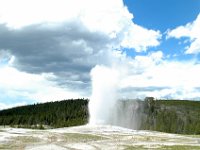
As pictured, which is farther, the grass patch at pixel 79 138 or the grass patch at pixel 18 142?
the grass patch at pixel 79 138

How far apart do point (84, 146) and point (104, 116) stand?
6727 cm

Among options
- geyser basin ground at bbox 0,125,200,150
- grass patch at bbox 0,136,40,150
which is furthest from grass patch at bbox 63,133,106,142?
grass patch at bbox 0,136,40,150

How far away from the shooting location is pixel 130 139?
8000cm

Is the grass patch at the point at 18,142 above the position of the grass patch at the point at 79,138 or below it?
below

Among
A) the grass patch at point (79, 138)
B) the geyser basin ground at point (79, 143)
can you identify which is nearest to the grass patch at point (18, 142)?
the geyser basin ground at point (79, 143)

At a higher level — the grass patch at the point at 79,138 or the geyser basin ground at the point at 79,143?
the grass patch at the point at 79,138

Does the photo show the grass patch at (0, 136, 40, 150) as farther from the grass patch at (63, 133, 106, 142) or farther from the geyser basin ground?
the grass patch at (63, 133, 106, 142)

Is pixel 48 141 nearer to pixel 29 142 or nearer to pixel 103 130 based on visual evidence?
pixel 29 142

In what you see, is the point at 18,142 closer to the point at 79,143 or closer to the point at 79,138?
the point at 79,143

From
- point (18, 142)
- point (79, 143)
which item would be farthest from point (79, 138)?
point (18, 142)

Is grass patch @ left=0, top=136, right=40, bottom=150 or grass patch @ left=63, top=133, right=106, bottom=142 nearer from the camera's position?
grass patch @ left=0, top=136, right=40, bottom=150

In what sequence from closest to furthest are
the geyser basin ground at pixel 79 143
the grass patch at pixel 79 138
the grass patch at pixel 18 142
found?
the geyser basin ground at pixel 79 143 < the grass patch at pixel 18 142 < the grass patch at pixel 79 138

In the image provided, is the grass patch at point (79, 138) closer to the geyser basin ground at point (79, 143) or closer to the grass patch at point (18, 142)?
the geyser basin ground at point (79, 143)

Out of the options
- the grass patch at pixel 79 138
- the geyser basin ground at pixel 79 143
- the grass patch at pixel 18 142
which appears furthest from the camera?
the grass patch at pixel 79 138
